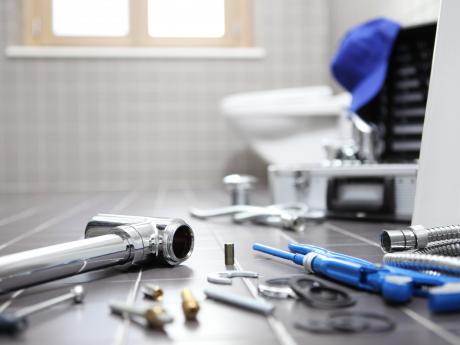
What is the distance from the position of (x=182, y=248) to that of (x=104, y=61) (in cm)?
269

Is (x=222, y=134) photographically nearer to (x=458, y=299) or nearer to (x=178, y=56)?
(x=178, y=56)

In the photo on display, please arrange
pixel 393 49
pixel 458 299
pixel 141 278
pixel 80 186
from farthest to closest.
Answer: pixel 80 186 → pixel 393 49 → pixel 141 278 → pixel 458 299

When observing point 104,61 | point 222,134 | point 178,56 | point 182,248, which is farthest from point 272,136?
point 182,248

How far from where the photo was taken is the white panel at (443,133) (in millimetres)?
832

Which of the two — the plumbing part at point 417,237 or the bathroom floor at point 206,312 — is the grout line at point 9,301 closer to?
the bathroom floor at point 206,312

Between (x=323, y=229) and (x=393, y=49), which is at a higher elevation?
(x=393, y=49)

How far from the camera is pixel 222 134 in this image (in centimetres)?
334

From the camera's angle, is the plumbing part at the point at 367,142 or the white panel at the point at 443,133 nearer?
the white panel at the point at 443,133

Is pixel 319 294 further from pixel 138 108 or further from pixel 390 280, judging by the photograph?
pixel 138 108

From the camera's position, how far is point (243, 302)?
1.78ft

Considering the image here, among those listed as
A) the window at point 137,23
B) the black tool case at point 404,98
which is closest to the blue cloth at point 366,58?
the black tool case at point 404,98

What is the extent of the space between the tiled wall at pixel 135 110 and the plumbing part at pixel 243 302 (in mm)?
2755

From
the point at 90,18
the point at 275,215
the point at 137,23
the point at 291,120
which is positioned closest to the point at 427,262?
the point at 275,215

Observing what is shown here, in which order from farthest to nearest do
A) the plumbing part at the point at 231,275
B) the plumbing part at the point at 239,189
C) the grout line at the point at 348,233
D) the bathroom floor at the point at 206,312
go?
the plumbing part at the point at 239,189
the grout line at the point at 348,233
the plumbing part at the point at 231,275
the bathroom floor at the point at 206,312
